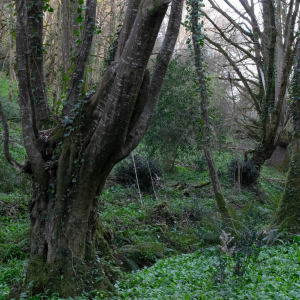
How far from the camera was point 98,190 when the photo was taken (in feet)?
16.5

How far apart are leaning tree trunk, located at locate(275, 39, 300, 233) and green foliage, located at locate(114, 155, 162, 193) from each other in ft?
20.2

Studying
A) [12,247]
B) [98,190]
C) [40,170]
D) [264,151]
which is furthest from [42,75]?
[264,151]

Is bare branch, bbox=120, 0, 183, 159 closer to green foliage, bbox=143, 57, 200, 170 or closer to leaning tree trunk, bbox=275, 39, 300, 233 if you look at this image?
leaning tree trunk, bbox=275, 39, 300, 233

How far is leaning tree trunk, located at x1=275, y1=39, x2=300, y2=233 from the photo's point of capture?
24.8 feet

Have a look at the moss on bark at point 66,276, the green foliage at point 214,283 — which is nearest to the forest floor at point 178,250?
the green foliage at point 214,283

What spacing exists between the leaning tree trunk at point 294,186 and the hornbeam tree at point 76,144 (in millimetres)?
4760

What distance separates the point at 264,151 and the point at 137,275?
1210 centimetres

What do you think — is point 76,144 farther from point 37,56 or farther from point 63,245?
point 37,56

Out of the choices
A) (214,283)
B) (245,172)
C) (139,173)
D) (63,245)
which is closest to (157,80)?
(63,245)

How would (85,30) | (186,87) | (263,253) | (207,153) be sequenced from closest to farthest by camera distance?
(85,30), (263,253), (207,153), (186,87)

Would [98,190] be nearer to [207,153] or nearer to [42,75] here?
[42,75]

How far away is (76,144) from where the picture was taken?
4461 mm

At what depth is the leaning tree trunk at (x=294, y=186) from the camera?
24.8 feet

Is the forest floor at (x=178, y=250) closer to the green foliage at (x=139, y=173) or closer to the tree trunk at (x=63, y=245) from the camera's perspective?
the tree trunk at (x=63, y=245)
